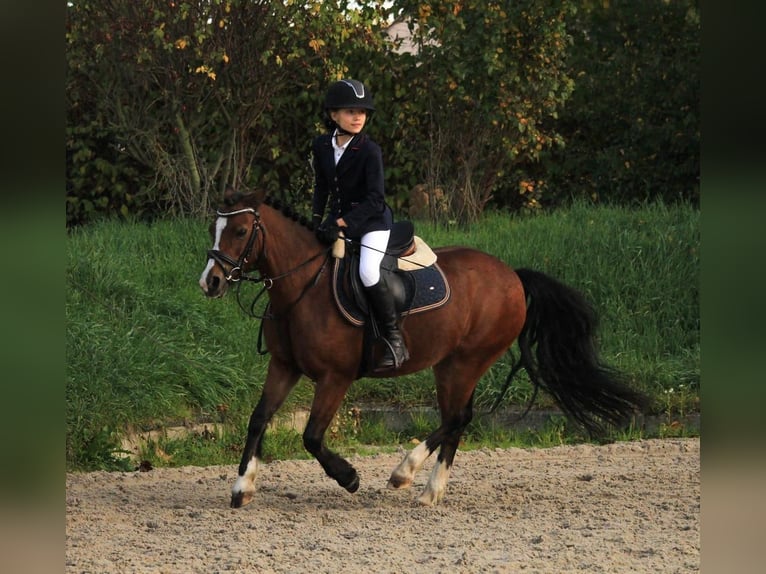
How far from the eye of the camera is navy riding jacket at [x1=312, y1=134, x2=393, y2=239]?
19.4 ft

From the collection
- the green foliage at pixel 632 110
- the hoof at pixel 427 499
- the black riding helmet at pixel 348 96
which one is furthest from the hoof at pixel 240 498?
the green foliage at pixel 632 110

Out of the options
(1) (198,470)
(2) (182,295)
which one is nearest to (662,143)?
(2) (182,295)

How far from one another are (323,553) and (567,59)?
10.0 m

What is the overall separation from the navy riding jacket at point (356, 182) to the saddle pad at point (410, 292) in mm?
256

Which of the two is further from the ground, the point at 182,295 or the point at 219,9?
the point at 219,9

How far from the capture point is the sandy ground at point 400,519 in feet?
16.3

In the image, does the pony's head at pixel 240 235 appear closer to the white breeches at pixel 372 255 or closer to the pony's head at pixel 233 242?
the pony's head at pixel 233 242

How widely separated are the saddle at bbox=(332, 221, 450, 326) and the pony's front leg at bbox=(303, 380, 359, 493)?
0.39m

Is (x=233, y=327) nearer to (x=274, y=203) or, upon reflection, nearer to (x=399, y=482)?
(x=399, y=482)

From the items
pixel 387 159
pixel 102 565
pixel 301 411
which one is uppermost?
pixel 387 159

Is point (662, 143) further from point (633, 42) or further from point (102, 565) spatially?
point (102, 565)

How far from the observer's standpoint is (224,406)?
317 inches

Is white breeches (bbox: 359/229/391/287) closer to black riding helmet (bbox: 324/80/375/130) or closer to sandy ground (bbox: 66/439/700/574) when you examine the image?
black riding helmet (bbox: 324/80/375/130)

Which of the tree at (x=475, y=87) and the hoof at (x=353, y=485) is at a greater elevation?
the tree at (x=475, y=87)
